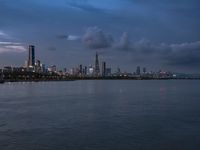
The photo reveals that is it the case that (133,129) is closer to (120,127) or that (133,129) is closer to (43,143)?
(120,127)

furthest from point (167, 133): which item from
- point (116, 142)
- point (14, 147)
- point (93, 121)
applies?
point (14, 147)

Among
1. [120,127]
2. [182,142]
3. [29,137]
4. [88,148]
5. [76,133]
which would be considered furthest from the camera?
[120,127]

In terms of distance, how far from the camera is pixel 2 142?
24.8m

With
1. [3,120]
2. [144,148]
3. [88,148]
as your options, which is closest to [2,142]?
[88,148]

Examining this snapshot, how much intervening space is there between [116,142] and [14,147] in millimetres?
6796

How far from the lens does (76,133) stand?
28.7 meters

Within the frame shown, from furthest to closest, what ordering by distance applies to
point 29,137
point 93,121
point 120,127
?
point 93,121
point 120,127
point 29,137

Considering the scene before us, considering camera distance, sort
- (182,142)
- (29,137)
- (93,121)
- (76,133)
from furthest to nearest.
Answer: (93,121)
(76,133)
(29,137)
(182,142)

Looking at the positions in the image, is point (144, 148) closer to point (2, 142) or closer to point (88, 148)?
point (88, 148)

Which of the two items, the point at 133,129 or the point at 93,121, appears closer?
the point at 133,129

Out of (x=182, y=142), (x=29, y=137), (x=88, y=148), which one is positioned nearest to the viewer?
(x=88, y=148)

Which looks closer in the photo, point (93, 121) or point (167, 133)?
point (167, 133)

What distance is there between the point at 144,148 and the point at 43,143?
6.75m

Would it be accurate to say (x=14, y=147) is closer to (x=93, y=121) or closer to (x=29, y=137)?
(x=29, y=137)
